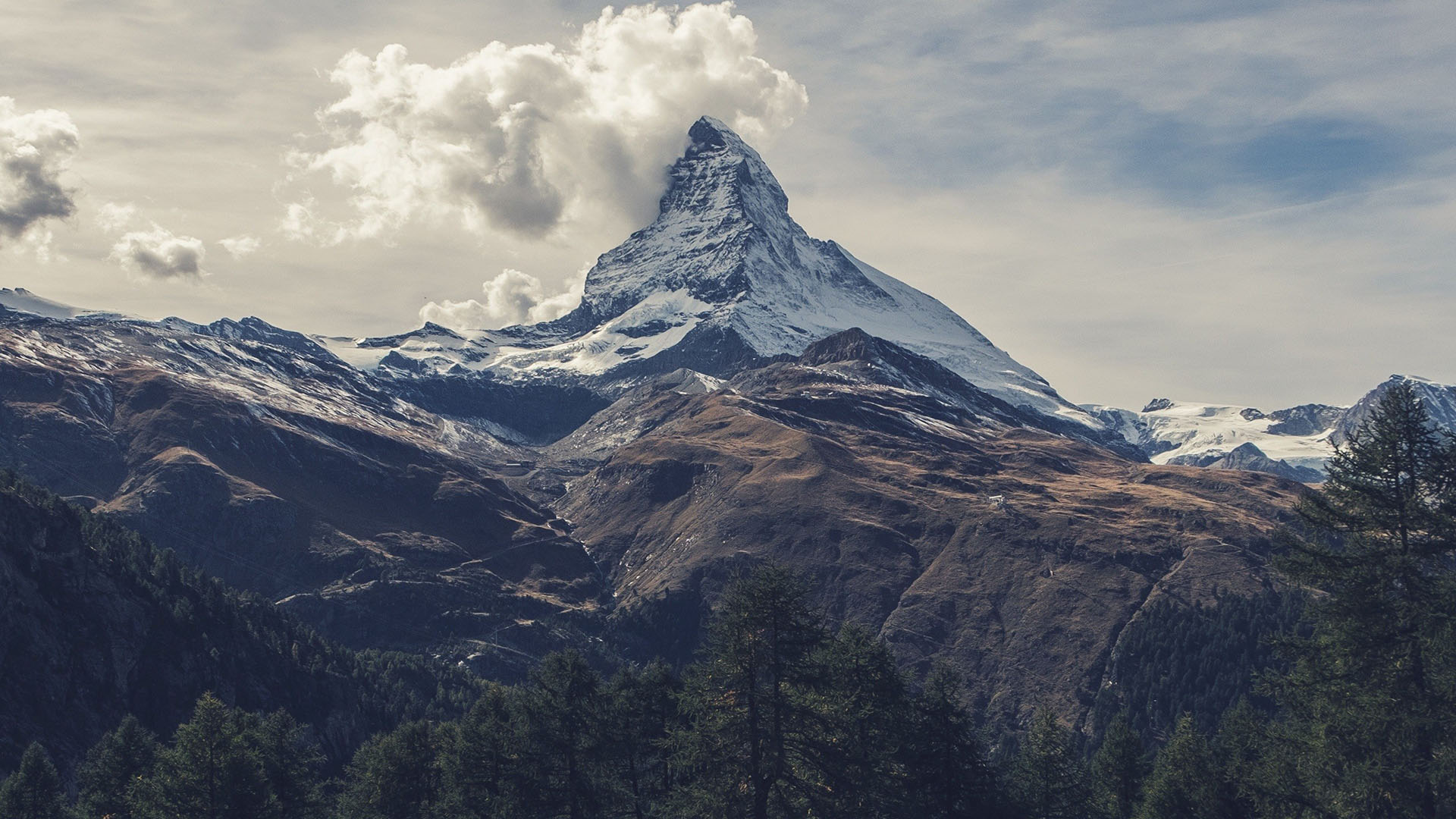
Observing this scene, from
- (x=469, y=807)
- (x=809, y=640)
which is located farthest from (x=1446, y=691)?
(x=469, y=807)

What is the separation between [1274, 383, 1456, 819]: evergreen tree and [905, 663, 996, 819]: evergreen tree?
70.2 ft

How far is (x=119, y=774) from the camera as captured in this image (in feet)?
279

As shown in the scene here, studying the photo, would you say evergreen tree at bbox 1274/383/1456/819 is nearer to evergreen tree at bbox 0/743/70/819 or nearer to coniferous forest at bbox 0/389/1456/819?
coniferous forest at bbox 0/389/1456/819

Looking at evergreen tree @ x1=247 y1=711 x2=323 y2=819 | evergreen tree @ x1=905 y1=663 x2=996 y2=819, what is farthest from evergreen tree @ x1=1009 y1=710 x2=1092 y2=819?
evergreen tree @ x1=247 y1=711 x2=323 y2=819

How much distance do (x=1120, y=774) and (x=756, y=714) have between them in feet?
165

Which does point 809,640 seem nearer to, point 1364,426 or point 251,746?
point 1364,426

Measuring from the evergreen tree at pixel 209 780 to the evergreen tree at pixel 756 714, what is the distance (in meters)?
25.1

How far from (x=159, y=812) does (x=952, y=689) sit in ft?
148

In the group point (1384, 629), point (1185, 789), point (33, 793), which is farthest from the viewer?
point (33, 793)

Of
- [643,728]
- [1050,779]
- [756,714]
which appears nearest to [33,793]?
[643,728]

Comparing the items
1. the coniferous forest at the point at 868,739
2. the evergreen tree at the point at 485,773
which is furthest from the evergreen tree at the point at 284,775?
the evergreen tree at the point at 485,773

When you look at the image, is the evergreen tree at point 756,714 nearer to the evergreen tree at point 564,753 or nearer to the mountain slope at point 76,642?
the evergreen tree at point 564,753

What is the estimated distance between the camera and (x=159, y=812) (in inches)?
2457

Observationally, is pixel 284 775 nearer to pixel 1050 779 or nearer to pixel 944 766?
pixel 944 766
